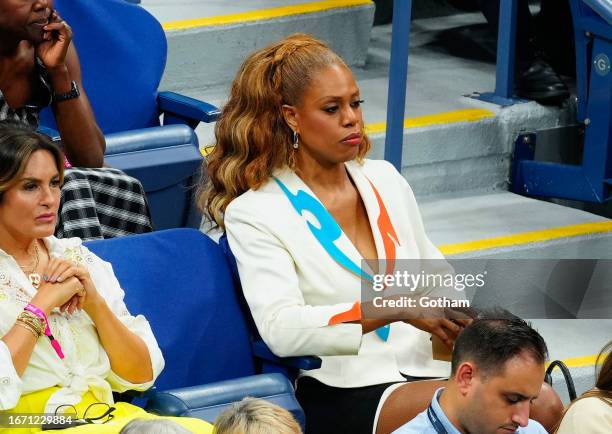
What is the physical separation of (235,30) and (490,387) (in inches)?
101

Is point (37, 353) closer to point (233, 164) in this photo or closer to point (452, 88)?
point (233, 164)

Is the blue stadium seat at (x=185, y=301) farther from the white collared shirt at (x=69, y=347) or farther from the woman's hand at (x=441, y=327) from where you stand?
the woman's hand at (x=441, y=327)

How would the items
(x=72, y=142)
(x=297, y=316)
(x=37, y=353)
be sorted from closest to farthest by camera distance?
(x=37, y=353) < (x=297, y=316) < (x=72, y=142)

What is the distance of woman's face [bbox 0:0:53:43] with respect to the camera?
3535 mm

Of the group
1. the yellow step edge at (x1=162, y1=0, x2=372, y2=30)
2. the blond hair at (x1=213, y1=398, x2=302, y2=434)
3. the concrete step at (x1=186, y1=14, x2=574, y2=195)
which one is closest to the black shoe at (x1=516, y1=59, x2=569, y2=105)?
the concrete step at (x1=186, y1=14, x2=574, y2=195)

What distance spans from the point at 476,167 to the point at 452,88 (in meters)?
0.45

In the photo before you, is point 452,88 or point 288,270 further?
point 452,88

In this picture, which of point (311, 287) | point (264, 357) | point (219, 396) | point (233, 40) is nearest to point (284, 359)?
point (264, 357)

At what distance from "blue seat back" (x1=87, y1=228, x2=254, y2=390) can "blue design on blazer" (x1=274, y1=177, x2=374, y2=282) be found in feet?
0.69

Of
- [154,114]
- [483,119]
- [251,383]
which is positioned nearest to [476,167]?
[483,119]

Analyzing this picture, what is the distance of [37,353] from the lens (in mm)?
2693

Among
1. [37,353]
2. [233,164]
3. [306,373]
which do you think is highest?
[233,164]

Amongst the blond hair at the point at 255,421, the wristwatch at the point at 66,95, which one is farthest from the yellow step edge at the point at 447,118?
the blond hair at the point at 255,421

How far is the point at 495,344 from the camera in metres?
2.69
